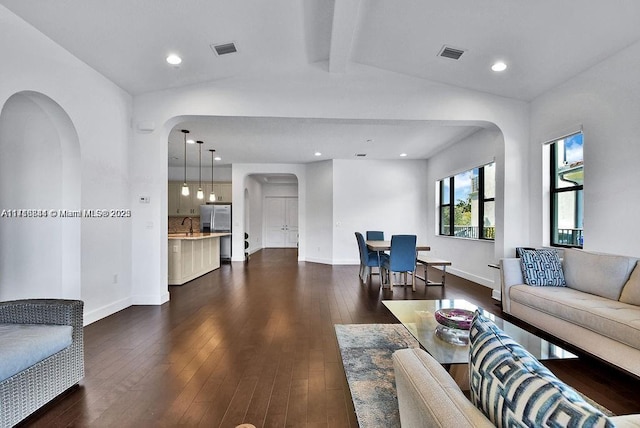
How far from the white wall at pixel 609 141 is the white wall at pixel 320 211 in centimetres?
527

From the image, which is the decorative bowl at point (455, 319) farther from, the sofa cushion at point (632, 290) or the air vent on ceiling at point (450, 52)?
the air vent on ceiling at point (450, 52)

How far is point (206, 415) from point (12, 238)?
9.55 feet

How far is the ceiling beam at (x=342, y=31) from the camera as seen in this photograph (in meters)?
2.74

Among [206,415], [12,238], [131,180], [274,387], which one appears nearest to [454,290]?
[274,387]

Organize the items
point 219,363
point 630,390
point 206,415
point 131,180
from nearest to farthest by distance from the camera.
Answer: point 206,415 → point 630,390 → point 219,363 → point 131,180

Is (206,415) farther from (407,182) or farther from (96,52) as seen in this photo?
(407,182)

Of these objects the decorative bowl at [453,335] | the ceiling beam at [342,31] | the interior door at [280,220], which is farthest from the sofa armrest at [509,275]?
the interior door at [280,220]

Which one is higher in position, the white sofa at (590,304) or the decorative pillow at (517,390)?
the decorative pillow at (517,390)

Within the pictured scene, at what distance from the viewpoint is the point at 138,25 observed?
10.1ft

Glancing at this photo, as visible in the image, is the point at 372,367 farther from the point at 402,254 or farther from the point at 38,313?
the point at 402,254

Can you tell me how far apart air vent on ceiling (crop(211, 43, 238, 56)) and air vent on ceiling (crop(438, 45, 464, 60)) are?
7.61 feet

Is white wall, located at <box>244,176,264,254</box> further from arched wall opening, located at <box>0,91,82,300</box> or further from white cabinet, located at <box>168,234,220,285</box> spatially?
arched wall opening, located at <box>0,91,82,300</box>

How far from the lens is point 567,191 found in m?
3.96

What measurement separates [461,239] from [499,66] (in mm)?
3586
